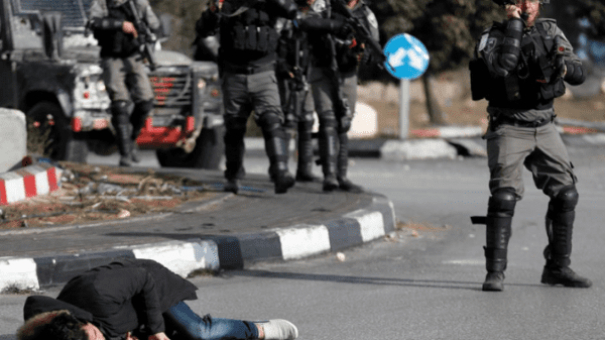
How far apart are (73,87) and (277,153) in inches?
130

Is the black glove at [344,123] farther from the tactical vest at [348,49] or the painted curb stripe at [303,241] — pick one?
the painted curb stripe at [303,241]

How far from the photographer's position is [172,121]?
11383mm

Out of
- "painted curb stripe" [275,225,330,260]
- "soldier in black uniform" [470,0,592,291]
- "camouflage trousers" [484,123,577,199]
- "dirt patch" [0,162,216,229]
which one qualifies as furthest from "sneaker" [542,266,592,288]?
"dirt patch" [0,162,216,229]

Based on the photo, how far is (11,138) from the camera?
8.17 meters

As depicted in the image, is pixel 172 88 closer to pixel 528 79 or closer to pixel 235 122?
pixel 235 122

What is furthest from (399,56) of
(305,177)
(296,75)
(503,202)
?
(503,202)

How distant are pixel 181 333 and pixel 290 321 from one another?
0.82 meters

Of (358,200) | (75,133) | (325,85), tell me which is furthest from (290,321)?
(75,133)

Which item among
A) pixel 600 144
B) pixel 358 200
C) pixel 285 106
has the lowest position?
pixel 600 144

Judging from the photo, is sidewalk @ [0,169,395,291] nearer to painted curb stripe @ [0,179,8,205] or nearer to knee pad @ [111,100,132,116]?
painted curb stripe @ [0,179,8,205]

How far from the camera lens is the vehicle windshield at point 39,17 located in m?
11.0

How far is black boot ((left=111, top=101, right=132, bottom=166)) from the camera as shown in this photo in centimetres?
1042

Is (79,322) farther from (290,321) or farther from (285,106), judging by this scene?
(285,106)

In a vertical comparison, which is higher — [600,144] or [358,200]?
[358,200]
